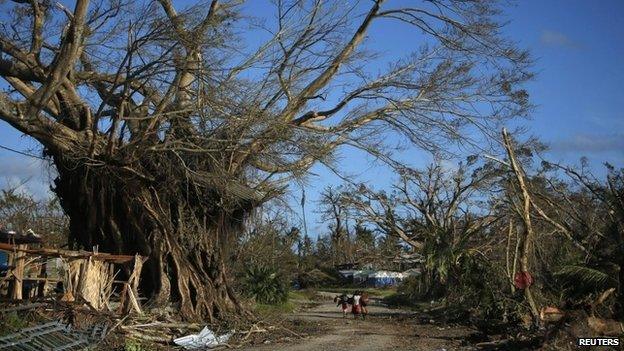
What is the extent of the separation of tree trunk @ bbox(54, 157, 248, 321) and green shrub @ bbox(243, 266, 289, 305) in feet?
36.1

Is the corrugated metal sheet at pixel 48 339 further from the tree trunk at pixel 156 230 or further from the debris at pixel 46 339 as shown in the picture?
the tree trunk at pixel 156 230

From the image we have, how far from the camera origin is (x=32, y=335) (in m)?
12.3

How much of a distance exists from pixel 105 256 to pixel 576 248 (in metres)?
13.4

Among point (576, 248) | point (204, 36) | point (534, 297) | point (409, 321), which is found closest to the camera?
point (204, 36)

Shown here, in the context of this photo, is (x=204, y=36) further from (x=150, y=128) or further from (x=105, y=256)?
(x=105, y=256)

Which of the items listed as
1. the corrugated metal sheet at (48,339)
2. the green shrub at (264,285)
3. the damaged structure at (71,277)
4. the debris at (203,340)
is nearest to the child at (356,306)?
the green shrub at (264,285)

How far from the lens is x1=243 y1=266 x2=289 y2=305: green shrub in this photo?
31.4 m

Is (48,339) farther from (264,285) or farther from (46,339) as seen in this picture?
(264,285)

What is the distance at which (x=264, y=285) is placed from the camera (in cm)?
3164

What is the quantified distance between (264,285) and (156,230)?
1352 cm

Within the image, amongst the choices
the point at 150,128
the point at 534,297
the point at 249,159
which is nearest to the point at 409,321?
the point at 534,297

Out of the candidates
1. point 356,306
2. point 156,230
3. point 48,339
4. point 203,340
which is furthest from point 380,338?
point 356,306

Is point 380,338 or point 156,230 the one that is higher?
point 156,230

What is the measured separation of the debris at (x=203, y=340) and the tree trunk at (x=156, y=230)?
5.22ft
